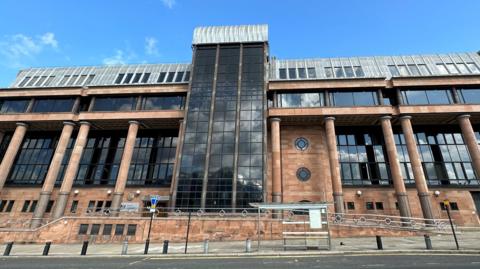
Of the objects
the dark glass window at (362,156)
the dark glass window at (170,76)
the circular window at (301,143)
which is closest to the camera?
the dark glass window at (362,156)

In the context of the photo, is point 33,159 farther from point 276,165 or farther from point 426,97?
point 426,97

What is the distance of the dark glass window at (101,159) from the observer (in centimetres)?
3441

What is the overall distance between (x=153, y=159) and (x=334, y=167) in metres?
24.5

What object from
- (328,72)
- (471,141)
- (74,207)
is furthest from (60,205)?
(471,141)

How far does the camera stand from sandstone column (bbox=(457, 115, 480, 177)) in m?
27.3

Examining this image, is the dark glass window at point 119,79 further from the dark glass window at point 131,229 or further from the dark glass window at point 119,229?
the dark glass window at point 131,229

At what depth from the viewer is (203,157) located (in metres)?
29.1

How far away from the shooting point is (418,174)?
2734 cm

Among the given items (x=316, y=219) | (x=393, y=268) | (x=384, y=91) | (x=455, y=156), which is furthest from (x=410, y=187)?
(x=393, y=268)

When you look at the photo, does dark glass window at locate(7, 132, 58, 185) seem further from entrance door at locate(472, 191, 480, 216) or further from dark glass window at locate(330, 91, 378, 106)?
entrance door at locate(472, 191, 480, 216)

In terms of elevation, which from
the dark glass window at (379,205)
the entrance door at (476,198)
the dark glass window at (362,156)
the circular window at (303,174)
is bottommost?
the dark glass window at (379,205)

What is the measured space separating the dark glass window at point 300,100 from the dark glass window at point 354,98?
1.77 m

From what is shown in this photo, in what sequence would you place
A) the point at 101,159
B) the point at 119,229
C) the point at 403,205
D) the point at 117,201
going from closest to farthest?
the point at 119,229
the point at 403,205
the point at 117,201
the point at 101,159

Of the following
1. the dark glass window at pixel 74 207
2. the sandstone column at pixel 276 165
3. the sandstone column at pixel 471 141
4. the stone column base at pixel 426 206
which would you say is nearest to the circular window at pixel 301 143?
the sandstone column at pixel 276 165
